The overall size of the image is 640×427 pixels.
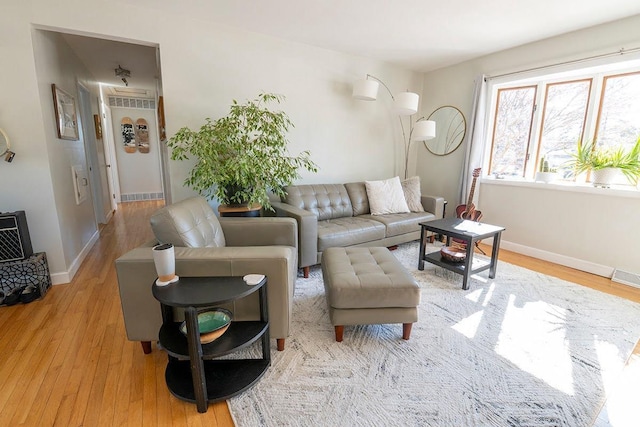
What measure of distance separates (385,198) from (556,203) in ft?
6.00

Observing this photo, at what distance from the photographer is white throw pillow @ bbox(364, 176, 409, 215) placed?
3.52 m

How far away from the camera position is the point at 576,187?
3.04m

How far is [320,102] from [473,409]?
3300mm

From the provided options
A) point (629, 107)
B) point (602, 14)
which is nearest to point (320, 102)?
point (602, 14)

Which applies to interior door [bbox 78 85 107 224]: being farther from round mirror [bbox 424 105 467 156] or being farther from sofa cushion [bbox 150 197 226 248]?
round mirror [bbox 424 105 467 156]

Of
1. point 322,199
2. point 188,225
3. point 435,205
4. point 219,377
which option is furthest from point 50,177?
point 435,205

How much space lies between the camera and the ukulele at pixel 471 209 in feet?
11.3

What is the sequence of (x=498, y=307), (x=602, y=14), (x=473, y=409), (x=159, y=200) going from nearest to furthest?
1. (x=473, y=409)
2. (x=498, y=307)
3. (x=602, y=14)
4. (x=159, y=200)

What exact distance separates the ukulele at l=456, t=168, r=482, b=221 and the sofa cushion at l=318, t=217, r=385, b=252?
1.12m

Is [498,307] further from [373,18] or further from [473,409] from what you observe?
[373,18]

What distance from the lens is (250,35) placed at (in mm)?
3068

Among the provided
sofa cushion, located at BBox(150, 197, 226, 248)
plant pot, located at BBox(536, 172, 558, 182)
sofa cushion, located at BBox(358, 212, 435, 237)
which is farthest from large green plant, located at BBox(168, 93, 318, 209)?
plant pot, located at BBox(536, 172, 558, 182)

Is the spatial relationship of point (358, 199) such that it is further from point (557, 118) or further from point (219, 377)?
point (219, 377)

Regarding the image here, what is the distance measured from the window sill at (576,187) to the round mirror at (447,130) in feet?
2.34
